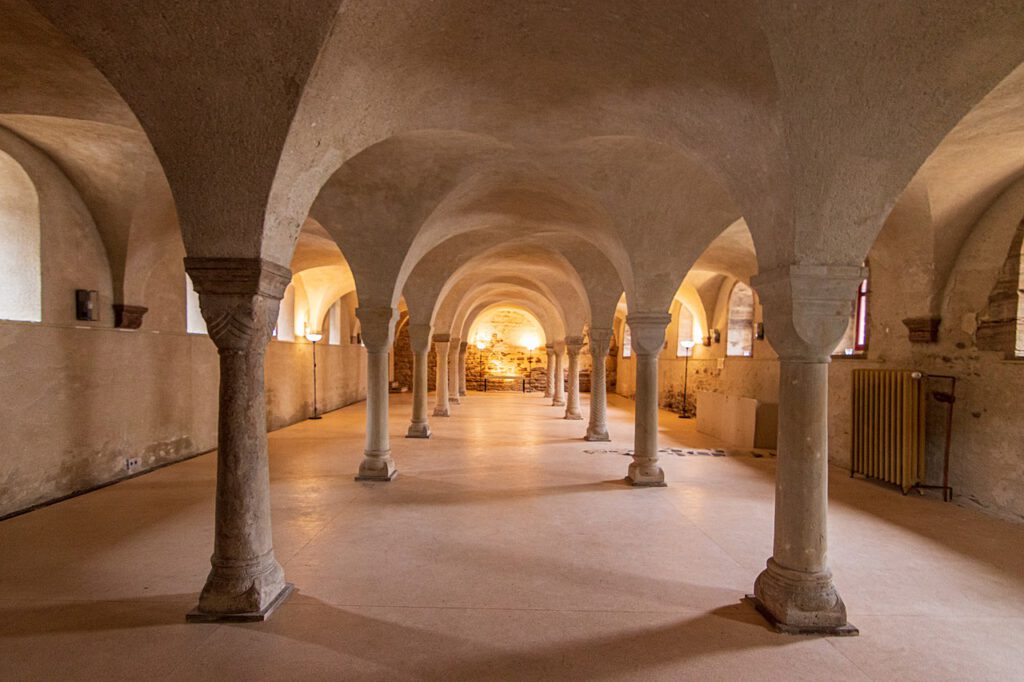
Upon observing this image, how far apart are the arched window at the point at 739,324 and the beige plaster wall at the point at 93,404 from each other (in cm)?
1119

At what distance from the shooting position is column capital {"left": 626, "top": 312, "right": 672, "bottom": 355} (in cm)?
659

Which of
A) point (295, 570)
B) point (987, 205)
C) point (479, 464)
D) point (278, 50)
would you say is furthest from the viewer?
point (479, 464)

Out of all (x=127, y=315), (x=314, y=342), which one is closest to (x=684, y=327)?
(x=314, y=342)

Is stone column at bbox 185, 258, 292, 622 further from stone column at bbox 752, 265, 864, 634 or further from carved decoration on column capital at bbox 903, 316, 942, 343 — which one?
carved decoration on column capital at bbox 903, 316, 942, 343

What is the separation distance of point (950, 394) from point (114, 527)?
29.2 feet

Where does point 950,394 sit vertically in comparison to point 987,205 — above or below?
below

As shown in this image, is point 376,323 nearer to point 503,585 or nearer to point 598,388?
point 503,585

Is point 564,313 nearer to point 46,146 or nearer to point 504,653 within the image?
point 46,146

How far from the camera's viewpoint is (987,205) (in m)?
5.84

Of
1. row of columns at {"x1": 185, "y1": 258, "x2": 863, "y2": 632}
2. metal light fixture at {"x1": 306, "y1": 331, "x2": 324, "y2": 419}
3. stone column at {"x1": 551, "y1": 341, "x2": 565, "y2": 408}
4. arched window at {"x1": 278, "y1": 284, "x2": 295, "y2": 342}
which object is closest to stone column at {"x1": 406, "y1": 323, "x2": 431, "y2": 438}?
metal light fixture at {"x1": 306, "y1": 331, "x2": 324, "y2": 419}

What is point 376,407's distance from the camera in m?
6.87

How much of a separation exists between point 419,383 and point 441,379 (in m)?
3.62

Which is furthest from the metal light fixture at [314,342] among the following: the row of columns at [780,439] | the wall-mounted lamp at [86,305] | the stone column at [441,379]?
the row of columns at [780,439]

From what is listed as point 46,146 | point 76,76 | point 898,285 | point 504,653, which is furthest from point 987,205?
point 46,146
